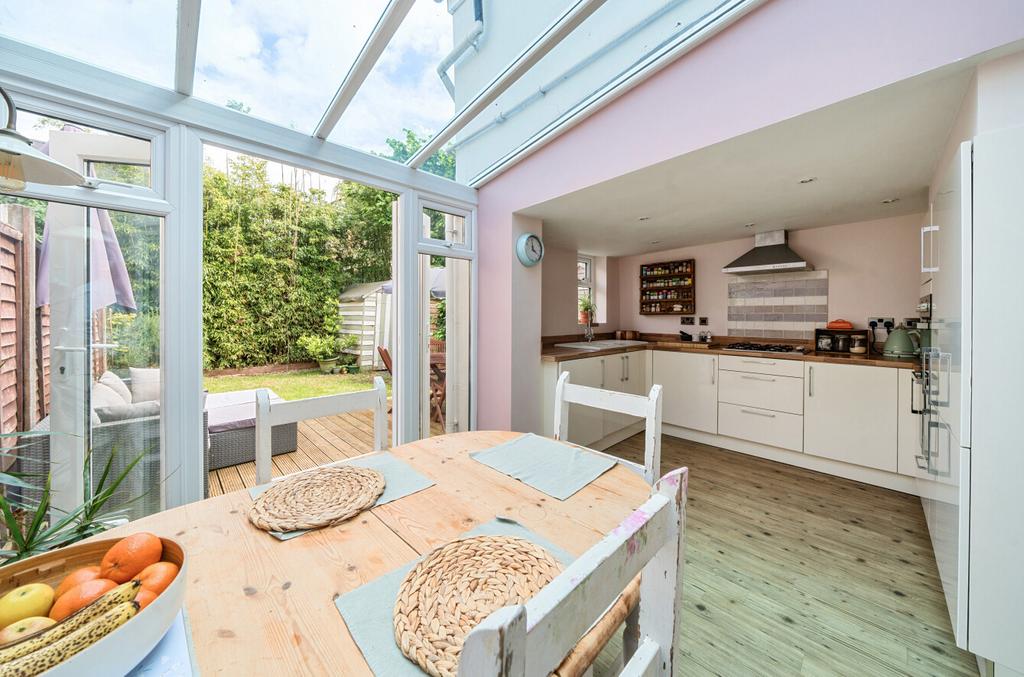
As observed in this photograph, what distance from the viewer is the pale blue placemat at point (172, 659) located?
1.74 feet

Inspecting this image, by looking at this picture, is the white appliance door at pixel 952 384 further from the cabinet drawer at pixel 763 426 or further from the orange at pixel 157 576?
the orange at pixel 157 576

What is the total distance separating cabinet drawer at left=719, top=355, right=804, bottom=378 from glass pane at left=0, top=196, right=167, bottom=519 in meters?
3.99

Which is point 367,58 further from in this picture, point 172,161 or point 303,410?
point 303,410

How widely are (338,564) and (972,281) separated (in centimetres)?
203

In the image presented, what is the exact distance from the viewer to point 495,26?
2.26 meters

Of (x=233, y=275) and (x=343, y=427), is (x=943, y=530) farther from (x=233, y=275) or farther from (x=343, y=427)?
(x=233, y=275)

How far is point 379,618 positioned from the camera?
0.64m

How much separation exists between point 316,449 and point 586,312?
10.3 feet

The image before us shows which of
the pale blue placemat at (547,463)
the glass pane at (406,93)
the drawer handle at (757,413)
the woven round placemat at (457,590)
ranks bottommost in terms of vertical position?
the drawer handle at (757,413)

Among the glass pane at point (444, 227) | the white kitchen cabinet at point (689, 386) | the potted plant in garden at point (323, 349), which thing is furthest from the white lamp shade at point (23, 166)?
the potted plant in garden at point (323, 349)

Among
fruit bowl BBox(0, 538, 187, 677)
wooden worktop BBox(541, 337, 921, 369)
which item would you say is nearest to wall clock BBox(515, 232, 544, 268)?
wooden worktop BBox(541, 337, 921, 369)

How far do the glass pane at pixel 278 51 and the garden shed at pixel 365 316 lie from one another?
502 centimetres

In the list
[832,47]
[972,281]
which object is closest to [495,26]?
[832,47]

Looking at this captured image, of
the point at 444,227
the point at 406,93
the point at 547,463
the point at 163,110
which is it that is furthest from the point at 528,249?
the point at 163,110
